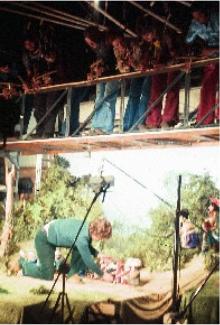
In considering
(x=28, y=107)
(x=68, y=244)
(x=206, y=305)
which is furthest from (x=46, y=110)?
(x=206, y=305)

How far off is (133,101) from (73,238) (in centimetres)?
248

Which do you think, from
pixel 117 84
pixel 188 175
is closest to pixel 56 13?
pixel 117 84

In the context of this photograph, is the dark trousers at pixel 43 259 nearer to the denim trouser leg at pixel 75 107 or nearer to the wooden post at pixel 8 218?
the wooden post at pixel 8 218

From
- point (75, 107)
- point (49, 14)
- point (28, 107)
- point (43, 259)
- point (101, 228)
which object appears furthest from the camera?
point (28, 107)

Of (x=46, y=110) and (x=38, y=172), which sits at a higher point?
(x=46, y=110)

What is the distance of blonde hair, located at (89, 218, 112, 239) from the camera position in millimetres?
7770

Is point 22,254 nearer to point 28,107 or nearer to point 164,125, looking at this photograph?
point 28,107

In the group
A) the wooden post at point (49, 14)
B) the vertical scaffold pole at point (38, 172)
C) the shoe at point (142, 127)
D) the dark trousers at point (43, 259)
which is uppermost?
the wooden post at point (49, 14)

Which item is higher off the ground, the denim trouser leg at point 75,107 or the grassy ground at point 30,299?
the denim trouser leg at point 75,107

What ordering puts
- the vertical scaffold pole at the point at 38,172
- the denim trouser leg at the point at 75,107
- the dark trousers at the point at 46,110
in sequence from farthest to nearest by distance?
the vertical scaffold pole at the point at 38,172 < the dark trousers at the point at 46,110 < the denim trouser leg at the point at 75,107

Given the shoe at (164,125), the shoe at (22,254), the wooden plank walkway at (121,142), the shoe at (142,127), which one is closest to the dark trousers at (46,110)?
the wooden plank walkway at (121,142)

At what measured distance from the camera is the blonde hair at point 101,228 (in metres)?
7.77

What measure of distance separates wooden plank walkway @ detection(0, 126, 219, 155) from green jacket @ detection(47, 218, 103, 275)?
1239mm

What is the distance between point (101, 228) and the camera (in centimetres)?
784
